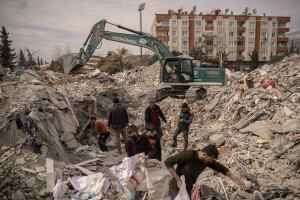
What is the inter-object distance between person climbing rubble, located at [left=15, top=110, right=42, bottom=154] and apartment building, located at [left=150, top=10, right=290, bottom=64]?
39093 mm

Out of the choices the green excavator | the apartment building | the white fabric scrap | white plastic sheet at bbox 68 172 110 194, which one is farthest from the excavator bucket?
the apartment building

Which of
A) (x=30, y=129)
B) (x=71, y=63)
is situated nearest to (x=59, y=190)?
(x=30, y=129)

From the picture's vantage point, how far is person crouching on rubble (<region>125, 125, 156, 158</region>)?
3413mm

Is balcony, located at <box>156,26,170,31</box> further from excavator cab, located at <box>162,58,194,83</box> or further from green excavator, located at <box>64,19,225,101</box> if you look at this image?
excavator cab, located at <box>162,58,194,83</box>

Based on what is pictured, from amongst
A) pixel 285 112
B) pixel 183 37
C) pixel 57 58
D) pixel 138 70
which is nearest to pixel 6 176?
pixel 285 112

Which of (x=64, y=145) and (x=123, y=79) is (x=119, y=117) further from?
(x=123, y=79)

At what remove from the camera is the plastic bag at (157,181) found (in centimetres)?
289

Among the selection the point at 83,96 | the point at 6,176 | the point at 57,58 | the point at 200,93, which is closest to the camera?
the point at 6,176

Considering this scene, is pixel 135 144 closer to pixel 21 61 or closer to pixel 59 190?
pixel 59 190

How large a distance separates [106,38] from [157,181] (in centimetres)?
896

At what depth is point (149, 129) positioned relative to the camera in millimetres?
3787

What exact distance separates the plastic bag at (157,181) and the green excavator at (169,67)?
6569 millimetres

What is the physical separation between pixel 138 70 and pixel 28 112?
18017 millimetres

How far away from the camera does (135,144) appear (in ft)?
11.4
